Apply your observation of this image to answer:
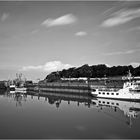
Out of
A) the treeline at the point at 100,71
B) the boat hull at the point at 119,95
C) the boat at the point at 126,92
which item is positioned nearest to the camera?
the boat hull at the point at 119,95

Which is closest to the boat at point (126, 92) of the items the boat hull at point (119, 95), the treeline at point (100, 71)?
the boat hull at point (119, 95)

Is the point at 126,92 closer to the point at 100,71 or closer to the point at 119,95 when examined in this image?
the point at 119,95

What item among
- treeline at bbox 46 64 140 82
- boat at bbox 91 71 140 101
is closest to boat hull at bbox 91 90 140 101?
boat at bbox 91 71 140 101

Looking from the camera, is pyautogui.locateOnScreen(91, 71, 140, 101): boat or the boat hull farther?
pyautogui.locateOnScreen(91, 71, 140, 101): boat

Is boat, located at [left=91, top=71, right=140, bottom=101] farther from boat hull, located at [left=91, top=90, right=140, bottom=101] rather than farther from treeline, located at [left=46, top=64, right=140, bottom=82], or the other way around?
treeline, located at [left=46, top=64, right=140, bottom=82]

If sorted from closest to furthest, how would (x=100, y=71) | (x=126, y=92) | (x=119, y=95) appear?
(x=126, y=92) < (x=119, y=95) < (x=100, y=71)

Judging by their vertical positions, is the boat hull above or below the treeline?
below

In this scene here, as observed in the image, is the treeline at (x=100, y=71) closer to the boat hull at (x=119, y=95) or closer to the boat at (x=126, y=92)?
the boat hull at (x=119, y=95)

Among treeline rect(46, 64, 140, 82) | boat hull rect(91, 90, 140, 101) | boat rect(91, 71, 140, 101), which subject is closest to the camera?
boat hull rect(91, 90, 140, 101)

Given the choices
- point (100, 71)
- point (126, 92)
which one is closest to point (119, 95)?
point (126, 92)

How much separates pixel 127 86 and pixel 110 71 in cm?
5503

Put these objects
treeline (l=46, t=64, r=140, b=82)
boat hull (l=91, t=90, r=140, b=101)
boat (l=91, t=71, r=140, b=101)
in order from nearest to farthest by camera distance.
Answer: boat hull (l=91, t=90, r=140, b=101) → boat (l=91, t=71, r=140, b=101) → treeline (l=46, t=64, r=140, b=82)

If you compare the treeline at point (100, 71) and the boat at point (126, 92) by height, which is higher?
the treeline at point (100, 71)

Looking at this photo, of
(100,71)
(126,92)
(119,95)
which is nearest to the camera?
(126,92)
